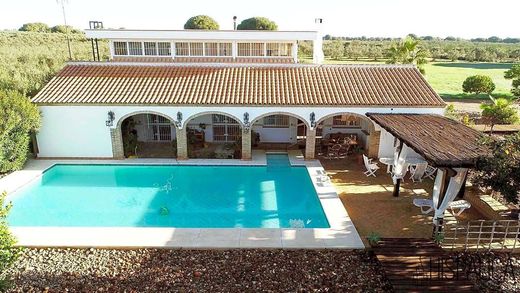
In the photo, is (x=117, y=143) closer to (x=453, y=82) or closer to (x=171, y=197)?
(x=171, y=197)

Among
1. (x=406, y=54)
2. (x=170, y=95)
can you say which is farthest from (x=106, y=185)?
(x=406, y=54)

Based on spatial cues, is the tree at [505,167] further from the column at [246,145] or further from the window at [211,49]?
the window at [211,49]

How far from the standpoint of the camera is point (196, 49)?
26.5 metres

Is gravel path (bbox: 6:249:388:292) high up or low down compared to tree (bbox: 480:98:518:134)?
down

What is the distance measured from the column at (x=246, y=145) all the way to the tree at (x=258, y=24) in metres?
61.3

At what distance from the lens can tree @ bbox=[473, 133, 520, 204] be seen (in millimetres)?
10477

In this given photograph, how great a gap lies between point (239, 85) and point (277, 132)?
4.72 metres

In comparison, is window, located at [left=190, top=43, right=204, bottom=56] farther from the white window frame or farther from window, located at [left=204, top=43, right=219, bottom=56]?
the white window frame

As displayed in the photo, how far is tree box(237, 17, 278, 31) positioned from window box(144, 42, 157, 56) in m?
55.2

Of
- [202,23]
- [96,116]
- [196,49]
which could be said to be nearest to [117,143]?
[96,116]

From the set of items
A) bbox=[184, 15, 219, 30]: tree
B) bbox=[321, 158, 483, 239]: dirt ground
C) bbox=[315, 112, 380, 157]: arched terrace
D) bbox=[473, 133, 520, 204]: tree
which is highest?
bbox=[184, 15, 219, 30]: tree

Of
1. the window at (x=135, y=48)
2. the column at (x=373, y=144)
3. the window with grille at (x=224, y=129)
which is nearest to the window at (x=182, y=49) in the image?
the window at (x=135, y=48)

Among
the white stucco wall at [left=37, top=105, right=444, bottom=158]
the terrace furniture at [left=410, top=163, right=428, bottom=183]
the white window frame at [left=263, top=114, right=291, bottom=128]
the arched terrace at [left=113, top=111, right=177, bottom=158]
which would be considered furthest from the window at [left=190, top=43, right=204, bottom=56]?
the terrace furniture at [left=410, top=163, right=428, bottom=183]

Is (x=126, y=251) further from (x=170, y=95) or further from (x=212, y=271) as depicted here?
(x=170, y=95)
